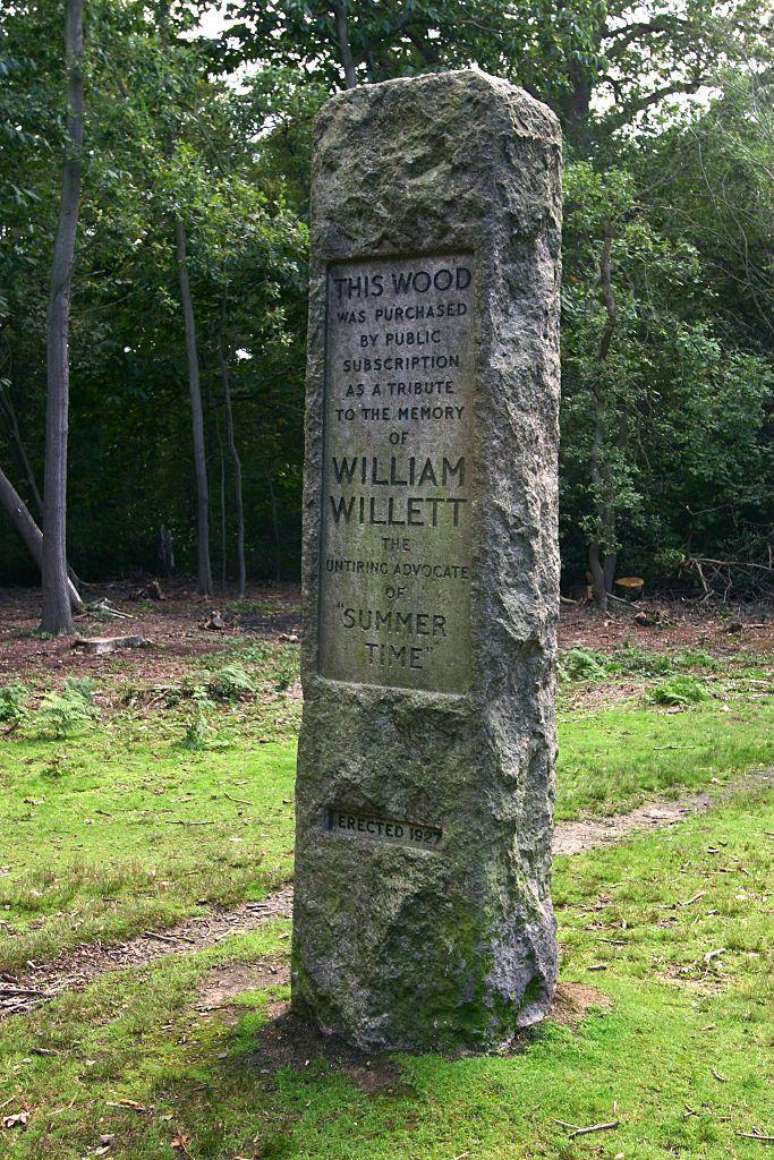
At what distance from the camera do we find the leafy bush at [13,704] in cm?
1012

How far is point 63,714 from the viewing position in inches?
390

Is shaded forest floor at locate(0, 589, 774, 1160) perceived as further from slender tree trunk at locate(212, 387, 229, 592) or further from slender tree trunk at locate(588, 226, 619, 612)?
slender tree trunk at locate(212, 387, 229, 592)

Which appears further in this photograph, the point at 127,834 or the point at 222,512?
the point at 222,512

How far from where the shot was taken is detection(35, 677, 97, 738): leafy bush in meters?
9.82

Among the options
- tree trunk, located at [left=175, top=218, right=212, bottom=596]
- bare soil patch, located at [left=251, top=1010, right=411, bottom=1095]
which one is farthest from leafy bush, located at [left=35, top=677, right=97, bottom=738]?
tree trunk, located at [left=175, top=218, right=212, bottom=596]

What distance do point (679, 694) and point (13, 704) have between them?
19.7 ft

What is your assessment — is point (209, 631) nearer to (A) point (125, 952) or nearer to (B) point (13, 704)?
(B) point (13, 704)

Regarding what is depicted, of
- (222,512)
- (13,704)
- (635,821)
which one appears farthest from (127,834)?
(222,512)

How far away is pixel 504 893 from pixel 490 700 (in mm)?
710

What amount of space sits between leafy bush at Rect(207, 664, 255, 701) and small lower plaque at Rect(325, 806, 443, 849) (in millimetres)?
6666

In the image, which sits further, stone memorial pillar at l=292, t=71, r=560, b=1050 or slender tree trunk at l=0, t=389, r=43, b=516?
slender tree trunk at l=0, t=389, r=43, b=516

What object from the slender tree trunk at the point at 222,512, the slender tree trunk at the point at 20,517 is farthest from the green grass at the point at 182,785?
the slender tree trunk at the point at 222,512

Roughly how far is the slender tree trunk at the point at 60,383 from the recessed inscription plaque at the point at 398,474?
11872 mm

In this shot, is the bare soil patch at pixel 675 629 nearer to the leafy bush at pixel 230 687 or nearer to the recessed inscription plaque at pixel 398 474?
the leafy bush at pixel 230 687
